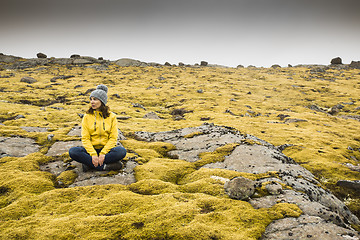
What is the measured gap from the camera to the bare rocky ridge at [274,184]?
607 cm

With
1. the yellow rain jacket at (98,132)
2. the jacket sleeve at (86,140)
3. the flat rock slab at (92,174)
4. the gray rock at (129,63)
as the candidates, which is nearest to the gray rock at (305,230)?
the flat rock slab at (92,174)

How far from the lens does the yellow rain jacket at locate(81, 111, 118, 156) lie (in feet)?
34.0

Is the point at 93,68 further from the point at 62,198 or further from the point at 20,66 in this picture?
the point at 62,198

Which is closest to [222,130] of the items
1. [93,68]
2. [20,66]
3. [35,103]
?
[35,103]

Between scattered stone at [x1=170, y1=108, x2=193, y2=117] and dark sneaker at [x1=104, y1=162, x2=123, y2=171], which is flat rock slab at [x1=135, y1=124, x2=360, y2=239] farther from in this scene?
scattered stone at [x1=170, y1=108, x2=193, y2=117]

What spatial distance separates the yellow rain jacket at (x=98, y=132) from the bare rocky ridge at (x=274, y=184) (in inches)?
58.6

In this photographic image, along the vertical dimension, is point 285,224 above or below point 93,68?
below

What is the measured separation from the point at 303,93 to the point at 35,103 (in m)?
81.0

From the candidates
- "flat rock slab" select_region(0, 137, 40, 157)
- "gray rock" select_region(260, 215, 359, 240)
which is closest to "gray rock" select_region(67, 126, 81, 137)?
"flat rock slab" select_region(0, 137, 40, 157)

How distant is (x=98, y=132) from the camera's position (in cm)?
1064

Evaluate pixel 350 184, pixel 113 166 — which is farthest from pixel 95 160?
pixel 350 184

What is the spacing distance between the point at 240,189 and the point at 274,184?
5.55 ft

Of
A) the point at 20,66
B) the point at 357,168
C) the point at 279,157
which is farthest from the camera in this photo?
the point at 20,66

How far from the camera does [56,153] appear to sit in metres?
12.8
